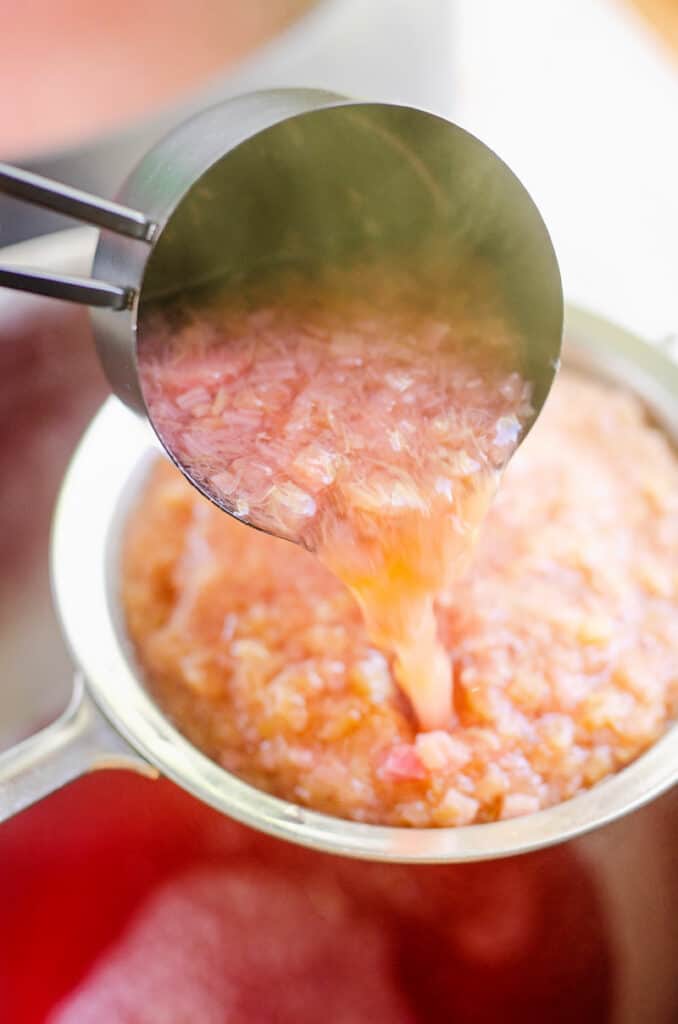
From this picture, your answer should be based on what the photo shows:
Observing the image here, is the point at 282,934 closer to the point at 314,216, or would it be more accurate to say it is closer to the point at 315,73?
the point at 314,216

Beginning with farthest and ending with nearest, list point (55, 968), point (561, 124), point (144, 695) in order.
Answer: point (561, 124) < point (55, 968) < point (144, 695)

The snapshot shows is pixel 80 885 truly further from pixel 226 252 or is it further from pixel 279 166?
pixel 279 166

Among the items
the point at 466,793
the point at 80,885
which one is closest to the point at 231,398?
the point at 466,793

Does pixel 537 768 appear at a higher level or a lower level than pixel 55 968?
Result: higher

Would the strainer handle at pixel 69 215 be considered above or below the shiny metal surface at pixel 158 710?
above

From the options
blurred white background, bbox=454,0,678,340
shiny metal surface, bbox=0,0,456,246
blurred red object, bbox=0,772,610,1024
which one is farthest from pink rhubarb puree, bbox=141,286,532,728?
blurred white background, bbox=454,0,678,340

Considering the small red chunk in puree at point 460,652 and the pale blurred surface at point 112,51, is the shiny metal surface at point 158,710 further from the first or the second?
the pale blurred surface at point 112,51

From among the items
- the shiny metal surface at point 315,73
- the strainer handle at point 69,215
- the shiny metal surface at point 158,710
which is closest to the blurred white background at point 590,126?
the shiny metal surface at point 315,73
